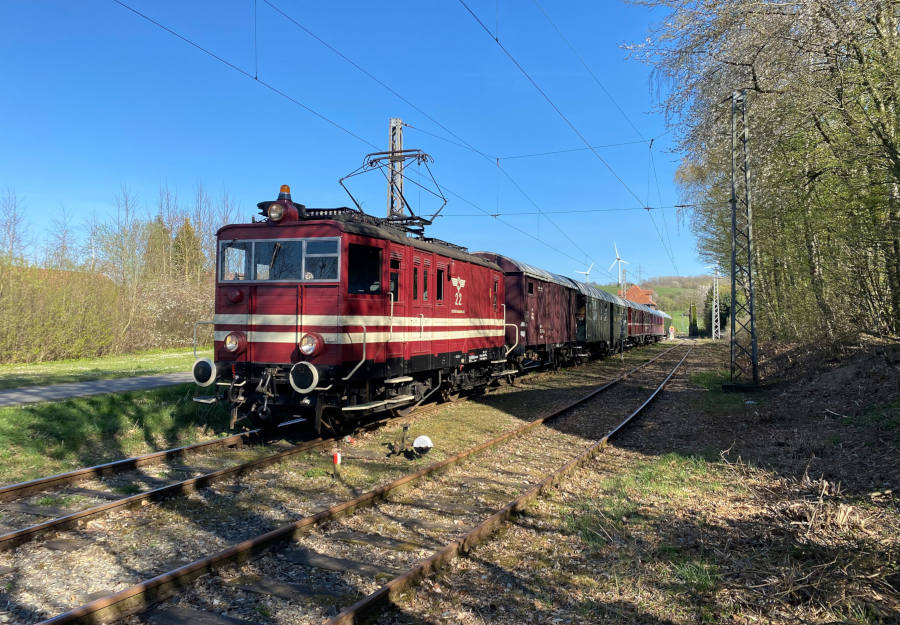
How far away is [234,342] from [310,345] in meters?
1.40

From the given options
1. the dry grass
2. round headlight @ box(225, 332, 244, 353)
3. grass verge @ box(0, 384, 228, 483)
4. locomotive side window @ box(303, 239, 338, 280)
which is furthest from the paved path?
the dry grass

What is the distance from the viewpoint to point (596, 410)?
1307 cm

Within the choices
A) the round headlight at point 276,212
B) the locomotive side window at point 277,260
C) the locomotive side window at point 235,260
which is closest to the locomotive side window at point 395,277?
the locomotive side window at point 277,260

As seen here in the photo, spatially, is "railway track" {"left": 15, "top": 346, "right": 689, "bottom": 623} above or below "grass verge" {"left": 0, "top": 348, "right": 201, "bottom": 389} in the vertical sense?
below

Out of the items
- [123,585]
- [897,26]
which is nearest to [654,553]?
[123,585]

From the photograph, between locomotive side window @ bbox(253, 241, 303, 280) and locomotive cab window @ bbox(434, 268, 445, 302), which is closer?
locomotive side window @ bbox(253, 241, 303, 280)

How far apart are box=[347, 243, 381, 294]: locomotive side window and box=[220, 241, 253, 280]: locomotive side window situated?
5.54 ft

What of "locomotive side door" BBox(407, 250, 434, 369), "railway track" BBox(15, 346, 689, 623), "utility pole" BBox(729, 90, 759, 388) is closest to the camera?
"railway track" BBox(15, 346, 689, 623)

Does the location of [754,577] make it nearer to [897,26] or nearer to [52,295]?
[897,26]

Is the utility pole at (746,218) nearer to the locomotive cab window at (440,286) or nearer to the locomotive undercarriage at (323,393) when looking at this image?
the locomotive cab window at (440,286)

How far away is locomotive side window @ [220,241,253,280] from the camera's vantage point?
28.8ft

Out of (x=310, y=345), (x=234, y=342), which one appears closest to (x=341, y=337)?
(x=310, y=345)

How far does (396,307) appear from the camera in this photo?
31.3ft

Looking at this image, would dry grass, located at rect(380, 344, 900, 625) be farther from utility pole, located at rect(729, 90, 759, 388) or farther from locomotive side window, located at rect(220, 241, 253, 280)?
utility pole, located at rect(729, 90, 759, 388)
